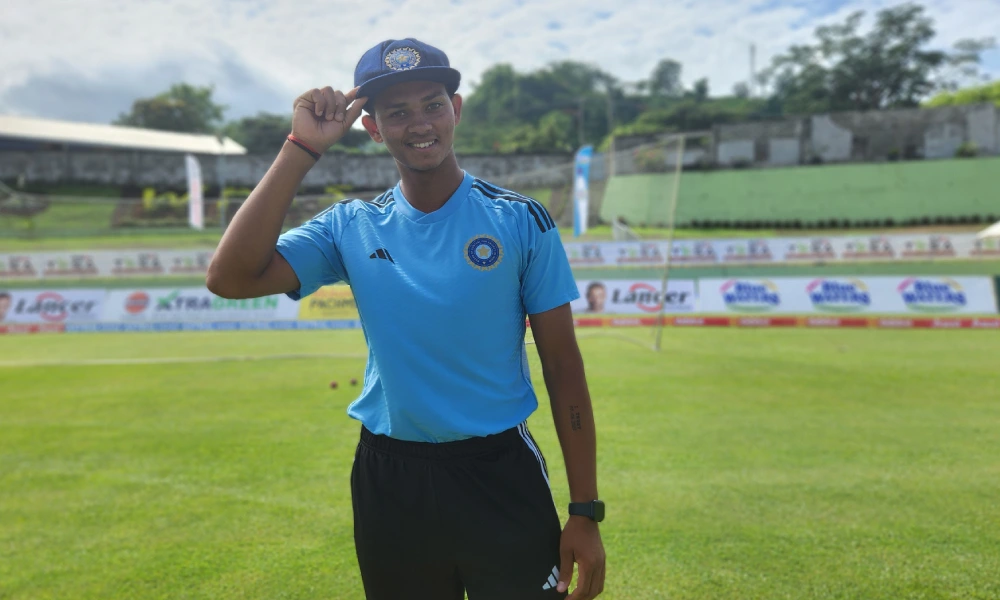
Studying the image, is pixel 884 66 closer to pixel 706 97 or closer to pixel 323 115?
pixel 706 97

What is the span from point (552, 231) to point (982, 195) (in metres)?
46.1

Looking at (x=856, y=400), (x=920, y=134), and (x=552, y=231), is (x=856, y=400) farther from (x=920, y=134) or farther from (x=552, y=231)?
(x=920, y=134)

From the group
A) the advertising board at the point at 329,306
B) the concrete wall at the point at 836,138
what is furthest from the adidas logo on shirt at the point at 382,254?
the concrete wall at the point at 836,138

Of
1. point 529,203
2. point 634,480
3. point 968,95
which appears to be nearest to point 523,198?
point 529,203

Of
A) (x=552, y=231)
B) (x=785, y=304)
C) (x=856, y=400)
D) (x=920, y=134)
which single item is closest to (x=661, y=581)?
(x=552, y=231)

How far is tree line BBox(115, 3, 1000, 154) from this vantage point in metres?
66.7

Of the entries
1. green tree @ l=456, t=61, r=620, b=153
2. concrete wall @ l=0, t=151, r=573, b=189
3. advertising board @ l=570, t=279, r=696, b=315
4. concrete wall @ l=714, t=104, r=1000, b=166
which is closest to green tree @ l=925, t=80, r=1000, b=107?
concrete wall @ l=714, t=104, r=1000, b=166

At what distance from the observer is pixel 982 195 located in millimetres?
37938

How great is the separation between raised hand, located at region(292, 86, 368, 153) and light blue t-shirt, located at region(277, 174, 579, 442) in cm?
27

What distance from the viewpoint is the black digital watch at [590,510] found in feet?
6.22

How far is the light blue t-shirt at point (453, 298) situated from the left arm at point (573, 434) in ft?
0.28

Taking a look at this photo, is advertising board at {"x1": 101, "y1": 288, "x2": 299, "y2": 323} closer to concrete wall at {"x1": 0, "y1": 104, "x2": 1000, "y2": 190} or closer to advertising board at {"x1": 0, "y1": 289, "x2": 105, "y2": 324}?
advertising board at {"x1": 0, "y1": 289, "x2": 105, "y2": 324}

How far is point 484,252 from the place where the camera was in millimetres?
1840

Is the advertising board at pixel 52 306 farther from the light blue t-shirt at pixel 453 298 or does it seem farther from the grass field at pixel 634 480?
the light blue t-shirt at pixel 453 298
